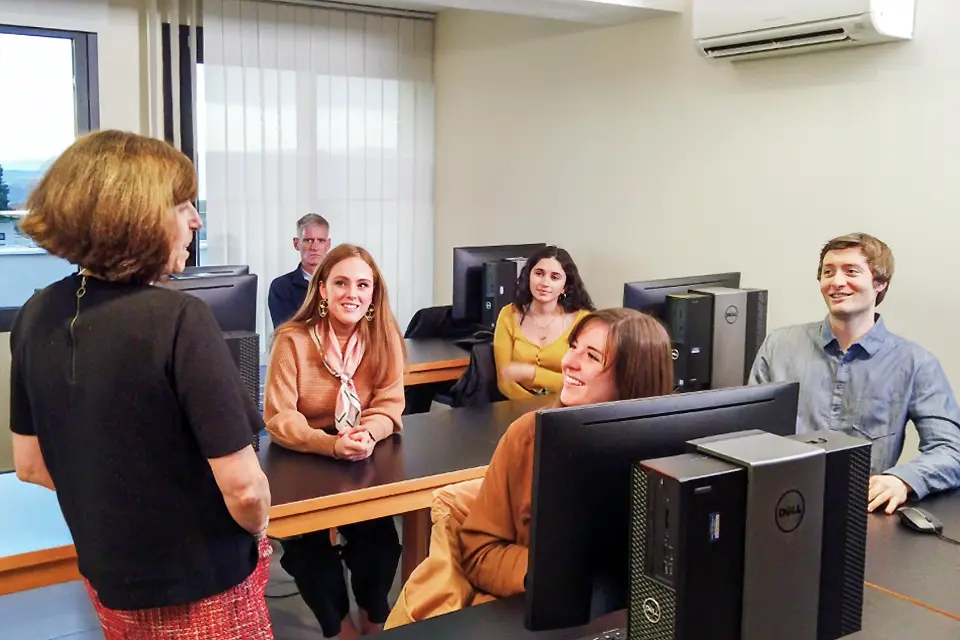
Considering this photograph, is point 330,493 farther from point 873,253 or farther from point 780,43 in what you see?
point 780,43

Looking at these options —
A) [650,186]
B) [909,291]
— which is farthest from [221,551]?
[650,186]

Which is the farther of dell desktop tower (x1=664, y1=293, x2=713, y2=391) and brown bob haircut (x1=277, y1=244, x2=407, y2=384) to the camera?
dell desktop tower (x1=664, y1=293, x2=713, y2=391)

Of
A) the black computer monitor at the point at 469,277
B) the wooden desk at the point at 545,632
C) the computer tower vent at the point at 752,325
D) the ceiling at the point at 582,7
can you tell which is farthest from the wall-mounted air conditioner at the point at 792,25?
the wooden desk at the point at 545,632

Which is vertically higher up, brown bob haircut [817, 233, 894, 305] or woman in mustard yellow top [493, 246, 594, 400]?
brown bob haircut [817, 233, 894, 305]

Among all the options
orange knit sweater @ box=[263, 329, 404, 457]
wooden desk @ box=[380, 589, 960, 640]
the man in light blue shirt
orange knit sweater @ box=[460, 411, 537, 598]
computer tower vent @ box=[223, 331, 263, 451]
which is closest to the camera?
wooden desk @ box=[380, 589, 960, 640]

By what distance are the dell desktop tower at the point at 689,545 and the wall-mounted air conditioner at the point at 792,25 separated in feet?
8.05

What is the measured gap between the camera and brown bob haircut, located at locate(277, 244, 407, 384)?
2549mm

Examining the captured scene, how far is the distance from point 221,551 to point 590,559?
0.55m

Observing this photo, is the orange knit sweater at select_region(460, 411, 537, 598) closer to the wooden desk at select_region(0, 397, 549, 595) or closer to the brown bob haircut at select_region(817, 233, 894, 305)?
the wooden desk at select_region(0, 397, 549, 595)

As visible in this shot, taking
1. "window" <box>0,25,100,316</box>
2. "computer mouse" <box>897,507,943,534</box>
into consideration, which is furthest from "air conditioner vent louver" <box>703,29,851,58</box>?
"window" <box>0,25,100,316</box>

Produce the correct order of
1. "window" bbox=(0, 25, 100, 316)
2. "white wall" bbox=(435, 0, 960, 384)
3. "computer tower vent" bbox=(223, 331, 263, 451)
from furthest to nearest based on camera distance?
"window" bbox=(0, 25, 100, 316) → "white wall" bbox=(435, 0, 960, 384) → "computer tower vent" bbox=(223, 331, 263, 451)

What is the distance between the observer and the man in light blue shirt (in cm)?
233

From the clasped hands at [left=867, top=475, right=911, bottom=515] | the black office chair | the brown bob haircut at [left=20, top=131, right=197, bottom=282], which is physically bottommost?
the clasped hands at [left=867, top=475, right=911, bottom=515]

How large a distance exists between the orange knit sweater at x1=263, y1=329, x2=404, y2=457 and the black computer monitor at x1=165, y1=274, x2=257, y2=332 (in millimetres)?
157
